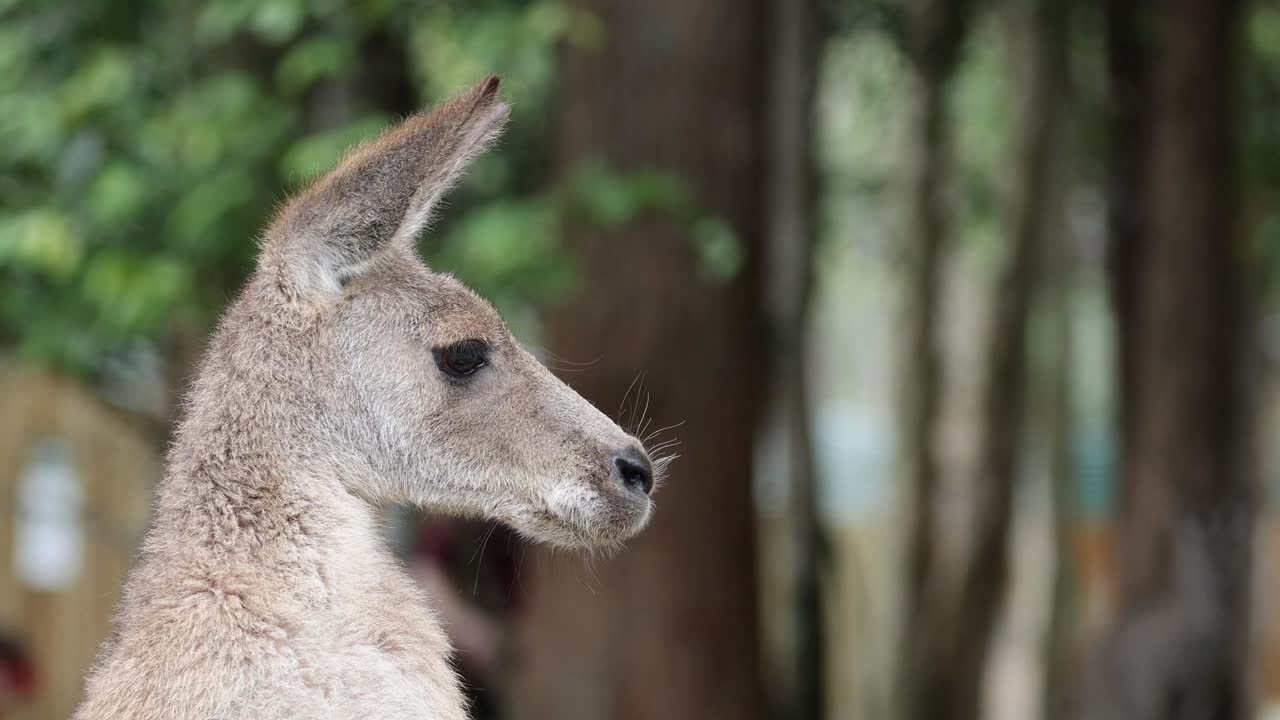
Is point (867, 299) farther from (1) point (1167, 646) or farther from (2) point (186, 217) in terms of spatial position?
(2) point (186, 217)

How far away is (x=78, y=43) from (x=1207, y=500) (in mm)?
7127

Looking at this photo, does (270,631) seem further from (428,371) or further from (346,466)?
(428,371)

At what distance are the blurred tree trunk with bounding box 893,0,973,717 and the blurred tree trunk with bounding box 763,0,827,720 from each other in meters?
0.97

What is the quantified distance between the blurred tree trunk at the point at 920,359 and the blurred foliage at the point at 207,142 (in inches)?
173

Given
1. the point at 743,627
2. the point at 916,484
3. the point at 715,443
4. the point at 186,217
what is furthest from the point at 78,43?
the point at 916,484

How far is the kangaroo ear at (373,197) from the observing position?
11.7ft

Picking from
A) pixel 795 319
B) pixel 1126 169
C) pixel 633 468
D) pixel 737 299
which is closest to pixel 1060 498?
pixel 1126 169

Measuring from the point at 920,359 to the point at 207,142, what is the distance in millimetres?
7014

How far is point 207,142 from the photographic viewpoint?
7.37 m

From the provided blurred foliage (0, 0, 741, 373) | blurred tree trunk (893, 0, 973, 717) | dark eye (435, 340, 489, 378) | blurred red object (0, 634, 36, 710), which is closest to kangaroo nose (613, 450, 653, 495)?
dark eye (435, 340, 489, 378)

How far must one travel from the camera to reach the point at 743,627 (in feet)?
28.8

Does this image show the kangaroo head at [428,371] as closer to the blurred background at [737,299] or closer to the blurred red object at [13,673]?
the blurred background at [737,299]

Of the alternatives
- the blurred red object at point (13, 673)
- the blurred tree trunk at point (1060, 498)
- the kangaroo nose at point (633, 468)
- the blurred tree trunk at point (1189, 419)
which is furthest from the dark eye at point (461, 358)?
the blurred tree trunk at point (1060, 498)

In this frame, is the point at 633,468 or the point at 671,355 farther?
the point at 671,355
